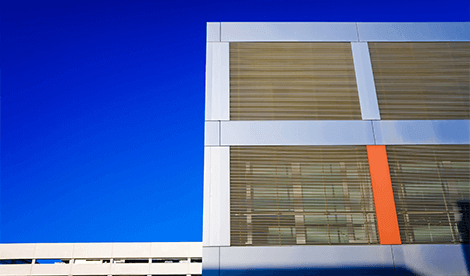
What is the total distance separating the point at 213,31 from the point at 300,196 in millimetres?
4052

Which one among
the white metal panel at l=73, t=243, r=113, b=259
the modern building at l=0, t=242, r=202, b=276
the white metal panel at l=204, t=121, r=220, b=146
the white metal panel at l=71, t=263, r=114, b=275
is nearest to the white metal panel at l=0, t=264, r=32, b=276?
the modern building at l=0, t=242, r=202, b=276

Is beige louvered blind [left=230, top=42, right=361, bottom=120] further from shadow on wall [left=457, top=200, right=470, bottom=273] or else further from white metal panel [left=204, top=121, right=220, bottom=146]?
shadow on wall [left=457, top=200, right=470, bottom=273]

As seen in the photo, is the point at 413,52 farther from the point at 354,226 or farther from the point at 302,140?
the point at 354,226

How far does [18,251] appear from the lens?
1267 inches

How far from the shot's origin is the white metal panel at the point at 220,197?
6074 mm

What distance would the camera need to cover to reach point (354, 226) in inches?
244

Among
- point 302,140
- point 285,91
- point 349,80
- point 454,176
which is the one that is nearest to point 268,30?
point 285,91

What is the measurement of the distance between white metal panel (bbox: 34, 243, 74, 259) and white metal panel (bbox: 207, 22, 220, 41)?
99.4 feet

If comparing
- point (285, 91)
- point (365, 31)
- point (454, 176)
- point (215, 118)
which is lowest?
point (454, 176)

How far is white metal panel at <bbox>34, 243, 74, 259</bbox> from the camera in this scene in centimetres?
3167

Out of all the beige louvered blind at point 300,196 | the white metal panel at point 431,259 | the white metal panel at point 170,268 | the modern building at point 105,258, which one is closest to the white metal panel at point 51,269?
the modern building at point 105,258

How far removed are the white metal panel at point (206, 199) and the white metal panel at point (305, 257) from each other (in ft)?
1.14

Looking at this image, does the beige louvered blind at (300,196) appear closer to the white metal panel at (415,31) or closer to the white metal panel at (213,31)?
the white metal panel at (213,31)

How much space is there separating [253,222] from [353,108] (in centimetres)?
306
